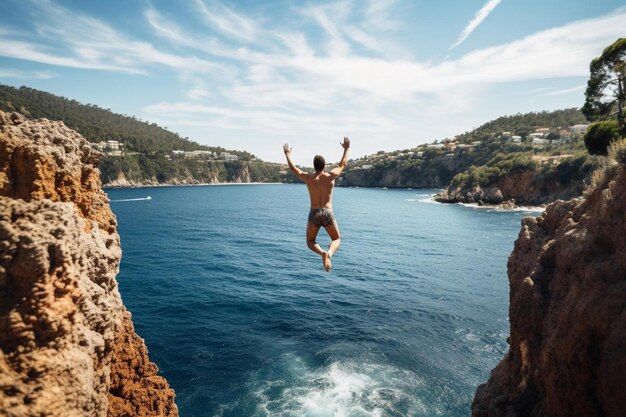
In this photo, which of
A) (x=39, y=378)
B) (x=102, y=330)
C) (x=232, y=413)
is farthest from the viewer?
(x=232, y=413)

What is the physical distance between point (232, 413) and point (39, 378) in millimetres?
12449

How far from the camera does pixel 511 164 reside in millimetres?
88125

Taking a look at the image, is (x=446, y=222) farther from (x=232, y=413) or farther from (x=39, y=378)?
(x=39, y=378)

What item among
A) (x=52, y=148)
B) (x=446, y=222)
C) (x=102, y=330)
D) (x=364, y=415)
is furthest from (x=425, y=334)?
(x=446, y=222)

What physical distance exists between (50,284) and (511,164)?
97724mm

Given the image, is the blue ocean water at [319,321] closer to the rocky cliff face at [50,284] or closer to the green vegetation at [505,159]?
the rocky cliff face at [50,284]

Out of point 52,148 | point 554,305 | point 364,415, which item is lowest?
point 364,415

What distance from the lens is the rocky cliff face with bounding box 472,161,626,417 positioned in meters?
9.02

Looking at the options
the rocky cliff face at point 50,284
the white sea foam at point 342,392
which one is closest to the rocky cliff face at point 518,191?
the white sea foam at point 342,392

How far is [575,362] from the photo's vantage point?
9.52m

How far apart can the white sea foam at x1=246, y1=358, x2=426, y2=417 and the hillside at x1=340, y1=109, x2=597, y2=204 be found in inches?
2682

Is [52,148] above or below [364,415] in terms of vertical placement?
above

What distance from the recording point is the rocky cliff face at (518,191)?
76875 mm

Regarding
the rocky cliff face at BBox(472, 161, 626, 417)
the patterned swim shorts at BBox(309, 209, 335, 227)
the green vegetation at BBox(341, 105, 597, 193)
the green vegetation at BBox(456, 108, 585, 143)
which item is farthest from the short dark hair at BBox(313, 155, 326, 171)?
the green vegetation at BBox(456, 108, 585, 143)
